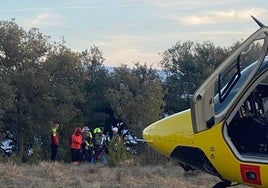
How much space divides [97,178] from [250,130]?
423cm

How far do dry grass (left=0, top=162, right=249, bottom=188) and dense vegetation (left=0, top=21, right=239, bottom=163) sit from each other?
27037 millimetres

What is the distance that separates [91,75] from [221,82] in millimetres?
42646

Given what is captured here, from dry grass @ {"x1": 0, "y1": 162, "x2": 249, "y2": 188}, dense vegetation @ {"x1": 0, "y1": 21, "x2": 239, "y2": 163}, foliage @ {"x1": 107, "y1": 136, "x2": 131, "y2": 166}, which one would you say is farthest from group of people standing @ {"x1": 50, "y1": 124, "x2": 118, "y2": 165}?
dense vegetation @ {"x1": 0, "y1": 21, "x2": 239, "y2": 163}

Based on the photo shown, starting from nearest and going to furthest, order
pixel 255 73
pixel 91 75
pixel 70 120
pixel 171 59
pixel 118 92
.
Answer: pixel 255 73 < pixel 70 120 < pixel 118 92 < pixel 91 75 < pixel 171 59

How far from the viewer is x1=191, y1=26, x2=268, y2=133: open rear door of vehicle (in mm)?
6820

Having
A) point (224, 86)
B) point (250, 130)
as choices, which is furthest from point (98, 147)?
point (224, 86)

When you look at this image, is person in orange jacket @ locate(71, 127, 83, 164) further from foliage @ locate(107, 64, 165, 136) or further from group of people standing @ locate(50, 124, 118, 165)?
foliage @ locate(107, 64, 165, 136)

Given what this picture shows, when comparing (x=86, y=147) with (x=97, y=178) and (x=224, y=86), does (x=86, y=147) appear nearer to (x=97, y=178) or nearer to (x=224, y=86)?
(x=97, y=178)

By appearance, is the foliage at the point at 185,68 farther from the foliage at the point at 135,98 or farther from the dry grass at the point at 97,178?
the dry grass at the point at 97,178

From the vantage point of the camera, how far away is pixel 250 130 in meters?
7.27

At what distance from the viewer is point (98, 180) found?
1066cm

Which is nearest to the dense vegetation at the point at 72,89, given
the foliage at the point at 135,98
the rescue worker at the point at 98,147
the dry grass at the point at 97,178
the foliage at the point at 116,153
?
the foliage at the point at 135,98

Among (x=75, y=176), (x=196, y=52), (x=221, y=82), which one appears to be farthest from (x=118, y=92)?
(x=221, y=82)

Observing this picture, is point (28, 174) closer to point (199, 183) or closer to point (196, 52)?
point (199, 183)
